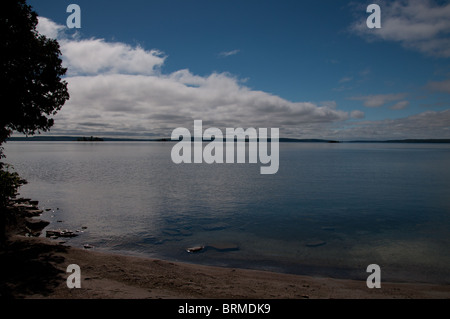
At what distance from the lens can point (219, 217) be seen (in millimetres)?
30203

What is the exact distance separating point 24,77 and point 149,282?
50.0ft

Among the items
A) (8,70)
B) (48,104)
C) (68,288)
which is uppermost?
(8,70)

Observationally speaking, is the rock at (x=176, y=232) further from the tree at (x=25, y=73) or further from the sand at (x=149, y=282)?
the tree at (x=25, y=73)

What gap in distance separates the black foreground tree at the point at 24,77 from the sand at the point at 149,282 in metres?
7.04

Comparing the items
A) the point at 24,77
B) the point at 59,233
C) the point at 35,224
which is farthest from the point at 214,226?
the point at 24,77

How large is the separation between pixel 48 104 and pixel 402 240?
93.0 feet

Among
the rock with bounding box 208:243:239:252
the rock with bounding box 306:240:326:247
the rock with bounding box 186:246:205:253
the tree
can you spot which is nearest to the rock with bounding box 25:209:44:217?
the tree

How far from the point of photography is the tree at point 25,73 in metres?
17.8

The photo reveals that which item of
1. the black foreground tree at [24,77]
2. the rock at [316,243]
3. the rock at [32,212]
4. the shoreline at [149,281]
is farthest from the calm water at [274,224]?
the black foreground tree at [24,77]

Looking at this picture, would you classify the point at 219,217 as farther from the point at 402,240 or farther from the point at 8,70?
the point at 8,70

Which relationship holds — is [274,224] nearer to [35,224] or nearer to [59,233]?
[59,233]

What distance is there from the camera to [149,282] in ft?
45.5
